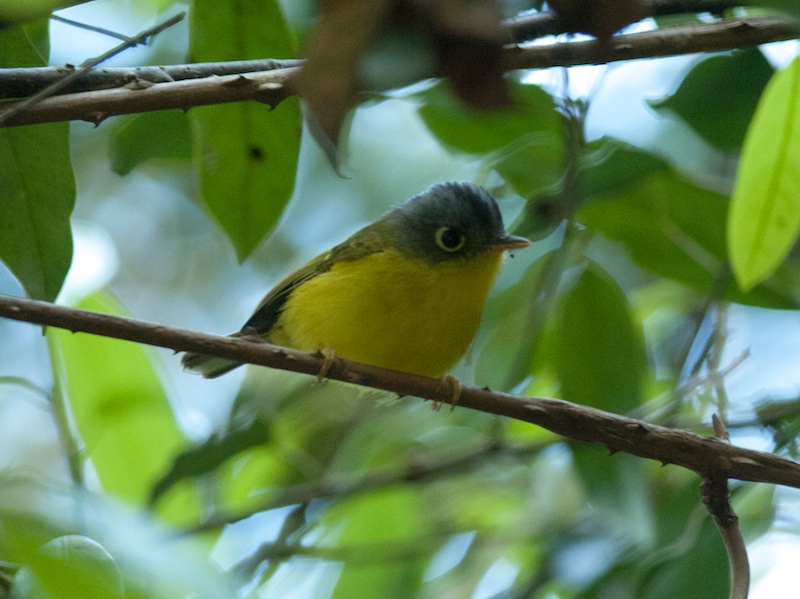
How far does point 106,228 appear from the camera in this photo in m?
6.85

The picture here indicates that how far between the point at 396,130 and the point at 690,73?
171 cm

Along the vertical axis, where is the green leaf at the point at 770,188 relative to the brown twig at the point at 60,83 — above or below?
below

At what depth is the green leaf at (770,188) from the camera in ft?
6.42

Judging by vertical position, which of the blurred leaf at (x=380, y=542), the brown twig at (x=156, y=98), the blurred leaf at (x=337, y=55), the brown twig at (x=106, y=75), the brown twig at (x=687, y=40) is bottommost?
the blurred leaf at (x=380, y=542)

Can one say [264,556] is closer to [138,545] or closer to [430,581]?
[430,581]

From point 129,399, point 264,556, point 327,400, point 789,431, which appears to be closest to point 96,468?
point 129,399

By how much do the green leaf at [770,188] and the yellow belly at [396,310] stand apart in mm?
1015

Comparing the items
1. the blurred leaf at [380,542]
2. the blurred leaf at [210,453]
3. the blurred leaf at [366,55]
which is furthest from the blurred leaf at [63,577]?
the blurred leaf at [380,542]

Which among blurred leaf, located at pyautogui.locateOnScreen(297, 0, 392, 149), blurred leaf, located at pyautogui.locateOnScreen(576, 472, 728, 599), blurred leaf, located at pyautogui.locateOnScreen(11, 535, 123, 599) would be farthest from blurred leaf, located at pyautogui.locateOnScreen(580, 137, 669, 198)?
blurred leaf, located at pyautogui.locateOnScreen(11, 535, 123, 599)

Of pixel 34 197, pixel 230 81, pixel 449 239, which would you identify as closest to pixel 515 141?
pixel 449 239

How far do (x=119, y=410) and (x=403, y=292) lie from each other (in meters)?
0.93

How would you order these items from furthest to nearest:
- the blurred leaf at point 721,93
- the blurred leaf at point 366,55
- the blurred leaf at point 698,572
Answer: the blurred leaf at point 721,93 → the blurred leaf at point 698,572 → the blurred leaf at point 366,55

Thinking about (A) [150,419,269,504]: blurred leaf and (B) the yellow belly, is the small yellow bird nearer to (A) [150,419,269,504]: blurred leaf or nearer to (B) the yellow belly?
(B) the yellow belly

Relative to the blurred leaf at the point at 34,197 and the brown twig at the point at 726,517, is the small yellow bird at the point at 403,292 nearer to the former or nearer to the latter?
the blurred leaf at the point at 34,197
